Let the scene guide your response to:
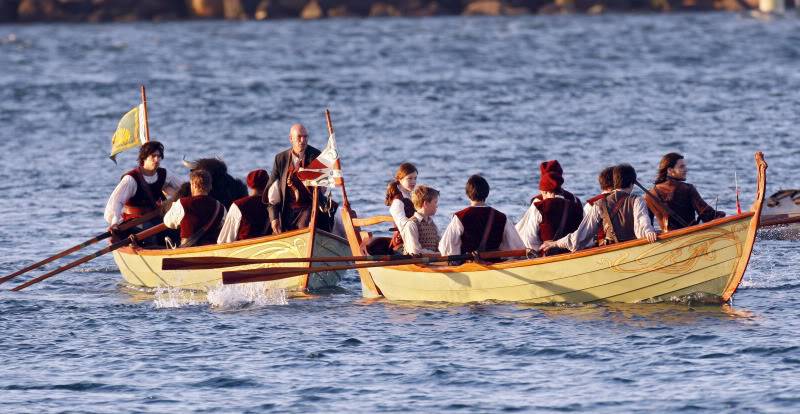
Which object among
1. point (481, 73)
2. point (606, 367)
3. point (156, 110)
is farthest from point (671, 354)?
point (481, 73)

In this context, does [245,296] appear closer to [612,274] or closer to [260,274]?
[260,274]

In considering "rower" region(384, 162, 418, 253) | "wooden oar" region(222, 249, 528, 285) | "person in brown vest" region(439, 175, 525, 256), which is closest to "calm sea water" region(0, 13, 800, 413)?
"wooden oar" region(222, 249, 528, 285)

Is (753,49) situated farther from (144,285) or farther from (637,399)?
(637,399)

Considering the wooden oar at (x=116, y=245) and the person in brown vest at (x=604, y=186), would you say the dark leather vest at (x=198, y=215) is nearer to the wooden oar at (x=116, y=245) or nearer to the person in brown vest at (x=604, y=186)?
the wooden oar at (x=116, y=245)

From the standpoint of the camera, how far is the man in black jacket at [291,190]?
18.2 m

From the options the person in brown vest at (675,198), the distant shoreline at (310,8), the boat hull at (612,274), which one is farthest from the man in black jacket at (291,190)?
the distant shoreline at (310,8)

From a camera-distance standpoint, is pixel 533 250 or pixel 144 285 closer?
pixel 533 250

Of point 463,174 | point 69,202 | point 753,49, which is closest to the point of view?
point 69,202

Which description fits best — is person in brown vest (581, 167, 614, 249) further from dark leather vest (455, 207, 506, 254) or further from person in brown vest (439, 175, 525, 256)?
dark leather vest (455, 207, 506, 254)

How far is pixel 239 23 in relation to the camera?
8756 centimetres

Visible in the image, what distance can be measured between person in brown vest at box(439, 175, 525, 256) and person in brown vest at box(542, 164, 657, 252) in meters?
0.49

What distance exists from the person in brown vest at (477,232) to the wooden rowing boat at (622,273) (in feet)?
0.81

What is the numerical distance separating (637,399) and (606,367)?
0.97 metres

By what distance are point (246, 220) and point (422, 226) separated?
2.39m
